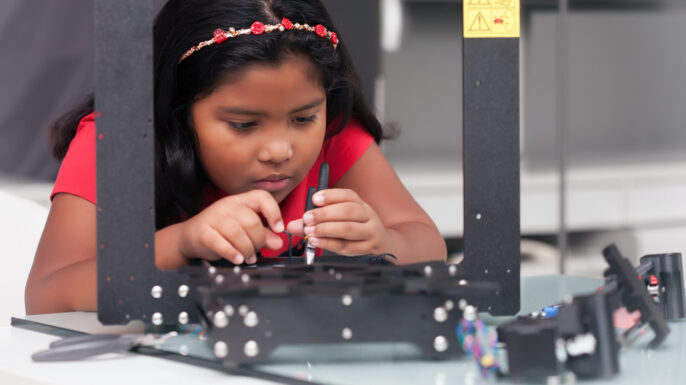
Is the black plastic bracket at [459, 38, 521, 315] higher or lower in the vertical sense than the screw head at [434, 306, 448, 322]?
higher

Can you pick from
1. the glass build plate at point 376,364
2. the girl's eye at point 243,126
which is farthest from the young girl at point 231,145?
the glass build plate at point 376,364

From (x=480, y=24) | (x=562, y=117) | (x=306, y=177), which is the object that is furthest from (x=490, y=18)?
(x=562, y=117)

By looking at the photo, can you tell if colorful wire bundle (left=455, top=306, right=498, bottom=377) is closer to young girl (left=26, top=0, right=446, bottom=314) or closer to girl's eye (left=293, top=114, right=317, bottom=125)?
young girl (left=26, top=0, right=446, bottom=314)

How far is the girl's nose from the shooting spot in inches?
34.3

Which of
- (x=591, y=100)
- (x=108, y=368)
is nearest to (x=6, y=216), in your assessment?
(x=108, y=368)

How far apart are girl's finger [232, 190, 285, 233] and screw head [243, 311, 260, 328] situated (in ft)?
0.61

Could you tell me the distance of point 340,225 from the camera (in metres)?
0.78

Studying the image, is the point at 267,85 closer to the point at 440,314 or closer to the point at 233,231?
the point at 233,231

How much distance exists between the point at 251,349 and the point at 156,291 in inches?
5.4

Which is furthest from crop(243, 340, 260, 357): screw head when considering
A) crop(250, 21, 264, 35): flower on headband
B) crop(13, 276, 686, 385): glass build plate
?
crop(250, 21, 264, 35): flower on headband

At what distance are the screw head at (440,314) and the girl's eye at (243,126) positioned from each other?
0.38 m

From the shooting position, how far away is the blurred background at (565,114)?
2.32 meters

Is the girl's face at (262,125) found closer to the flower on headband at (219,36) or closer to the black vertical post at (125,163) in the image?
the flower on headband at (219,36)

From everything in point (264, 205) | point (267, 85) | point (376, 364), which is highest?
point (267, 85)
